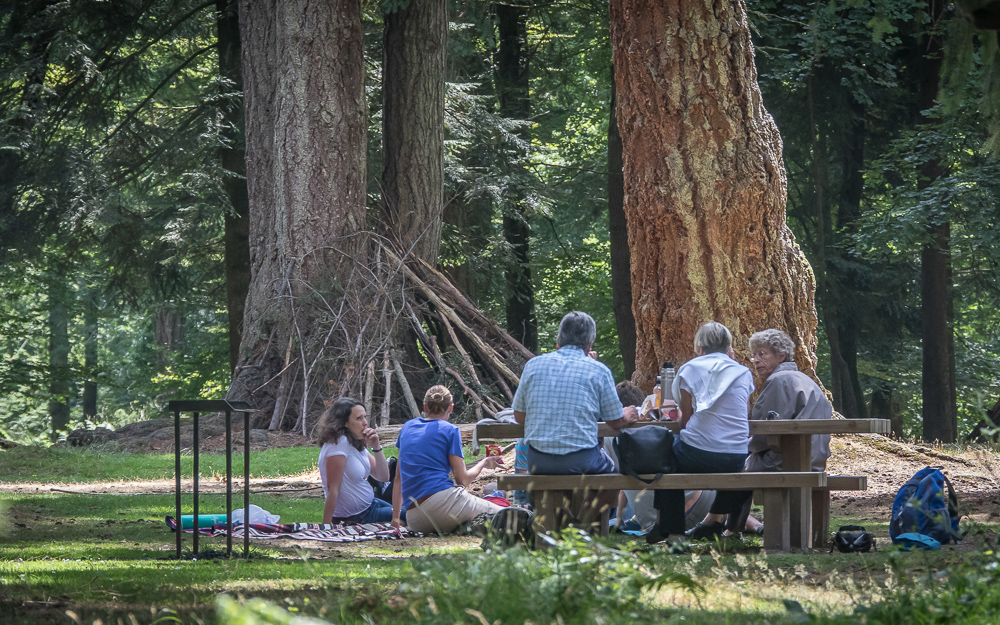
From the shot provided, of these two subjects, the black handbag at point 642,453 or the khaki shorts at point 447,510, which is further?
the khaki shorts at point 447,510

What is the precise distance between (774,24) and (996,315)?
33.3ft

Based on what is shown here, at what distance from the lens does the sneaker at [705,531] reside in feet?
21.0

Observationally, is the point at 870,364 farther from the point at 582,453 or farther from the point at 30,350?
the point at 30,350

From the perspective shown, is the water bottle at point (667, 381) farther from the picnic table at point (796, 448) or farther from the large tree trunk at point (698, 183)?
the large tree trunk at point (698, 183)

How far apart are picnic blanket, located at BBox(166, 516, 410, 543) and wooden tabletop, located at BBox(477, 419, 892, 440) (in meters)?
1.31

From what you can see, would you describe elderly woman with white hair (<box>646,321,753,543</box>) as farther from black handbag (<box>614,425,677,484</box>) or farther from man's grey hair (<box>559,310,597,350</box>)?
man's grey hair (<box>559,310,597,350</box>)

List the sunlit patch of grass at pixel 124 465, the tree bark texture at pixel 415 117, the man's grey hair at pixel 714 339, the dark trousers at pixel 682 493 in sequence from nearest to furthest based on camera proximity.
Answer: the dark trousers at pixel 682 493 → the man's grey hair at pixel 714 339 → the sunlit patch of grass at pixel 124 465 → the tree bark texture at pixel 415 117

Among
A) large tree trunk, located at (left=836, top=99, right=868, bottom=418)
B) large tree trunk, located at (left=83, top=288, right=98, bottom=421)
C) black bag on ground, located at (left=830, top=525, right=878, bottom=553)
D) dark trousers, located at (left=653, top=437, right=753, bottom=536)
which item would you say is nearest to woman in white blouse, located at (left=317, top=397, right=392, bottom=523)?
dark trousers, located at (left=653, top=437, right=753, bottom=536)

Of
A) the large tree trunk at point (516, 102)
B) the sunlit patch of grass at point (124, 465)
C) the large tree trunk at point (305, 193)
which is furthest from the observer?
the large tree trunk at point (516, 102)

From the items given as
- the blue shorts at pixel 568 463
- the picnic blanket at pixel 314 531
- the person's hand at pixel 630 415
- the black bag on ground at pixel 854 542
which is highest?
the person's hand at pixel 630 415

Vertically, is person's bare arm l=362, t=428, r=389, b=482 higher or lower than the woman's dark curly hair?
lower

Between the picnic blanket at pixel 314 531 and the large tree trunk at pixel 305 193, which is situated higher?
the large tree trunk at pixel 305 193

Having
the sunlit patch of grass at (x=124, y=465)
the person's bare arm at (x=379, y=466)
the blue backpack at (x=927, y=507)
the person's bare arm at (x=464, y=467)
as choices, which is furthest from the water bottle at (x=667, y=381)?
the sunlit patch of grass at (x=124, y=465)

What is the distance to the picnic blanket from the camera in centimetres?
679
